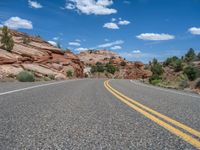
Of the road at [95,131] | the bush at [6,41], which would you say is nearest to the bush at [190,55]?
the bush at [6,41]

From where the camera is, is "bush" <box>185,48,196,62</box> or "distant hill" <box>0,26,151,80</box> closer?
"distant hill" <box>0,26,151,80</box>

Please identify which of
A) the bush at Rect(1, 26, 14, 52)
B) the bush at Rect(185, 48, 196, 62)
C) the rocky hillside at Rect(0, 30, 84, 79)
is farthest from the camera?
the bush at Rect(185, 48, 196, 62)

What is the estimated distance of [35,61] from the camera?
44562 mm

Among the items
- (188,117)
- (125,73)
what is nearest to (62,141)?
(188,117)

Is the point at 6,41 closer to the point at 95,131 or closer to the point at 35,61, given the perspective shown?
the point at 35,61

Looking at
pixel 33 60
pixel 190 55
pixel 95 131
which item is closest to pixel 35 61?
pixel 33 60

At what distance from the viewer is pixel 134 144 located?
10.5 ft

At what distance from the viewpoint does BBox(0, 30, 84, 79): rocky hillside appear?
35.7m

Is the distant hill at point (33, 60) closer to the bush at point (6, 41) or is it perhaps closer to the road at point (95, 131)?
the bush at point (6, 41)

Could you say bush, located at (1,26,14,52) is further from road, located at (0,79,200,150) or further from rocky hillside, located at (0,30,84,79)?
road, located at (0,79,200,150)

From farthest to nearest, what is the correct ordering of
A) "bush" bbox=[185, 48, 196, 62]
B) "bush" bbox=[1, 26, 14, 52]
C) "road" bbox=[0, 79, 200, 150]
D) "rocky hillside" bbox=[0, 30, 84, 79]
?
"bush" bbox=[185, 48, 196, 62] → "bush" bbox=[1, 26, 14, 52] → "rocky hillside" bbox=[0, 30, 84, 79] → "road" bbox=[0, 79, 200, 150]

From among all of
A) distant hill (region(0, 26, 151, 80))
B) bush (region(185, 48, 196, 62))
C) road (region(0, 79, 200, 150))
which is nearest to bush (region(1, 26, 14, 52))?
distant hill (region(0, 26, 151, 80))

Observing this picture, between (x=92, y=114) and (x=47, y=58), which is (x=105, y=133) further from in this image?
(x=47, y=58)

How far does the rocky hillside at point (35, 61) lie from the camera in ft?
117
